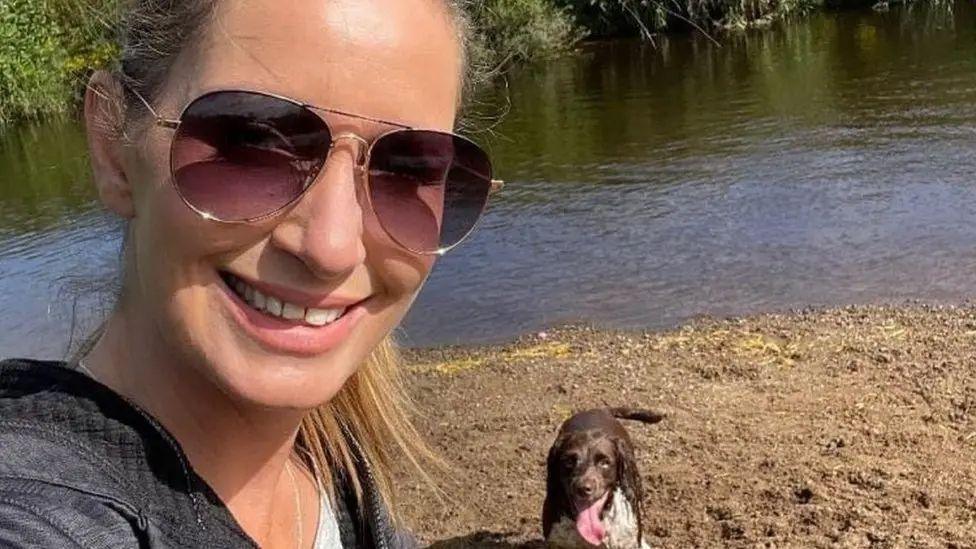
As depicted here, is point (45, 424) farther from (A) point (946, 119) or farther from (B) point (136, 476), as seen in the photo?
(A) point (946, 119)

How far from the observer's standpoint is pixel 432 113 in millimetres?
1516

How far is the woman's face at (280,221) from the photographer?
134cm

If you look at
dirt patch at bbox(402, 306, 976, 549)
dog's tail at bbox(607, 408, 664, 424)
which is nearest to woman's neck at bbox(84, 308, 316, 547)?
dirt patch at bbox(402, 306, 976, 549)

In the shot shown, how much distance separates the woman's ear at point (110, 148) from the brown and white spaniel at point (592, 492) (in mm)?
4677

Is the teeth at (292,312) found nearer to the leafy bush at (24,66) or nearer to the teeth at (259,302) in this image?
the teeth at (259,302)

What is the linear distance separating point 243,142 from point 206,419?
1.34 ft

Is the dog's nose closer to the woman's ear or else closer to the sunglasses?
the sunglasses

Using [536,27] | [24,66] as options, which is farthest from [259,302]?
[536,27]

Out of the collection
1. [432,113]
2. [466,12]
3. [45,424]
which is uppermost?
[466,12]

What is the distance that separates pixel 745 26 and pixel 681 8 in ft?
11.9

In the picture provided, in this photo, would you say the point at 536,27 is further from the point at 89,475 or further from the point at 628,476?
the point at 89,475

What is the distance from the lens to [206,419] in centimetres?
148

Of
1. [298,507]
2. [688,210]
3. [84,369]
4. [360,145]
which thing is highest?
[360,145]

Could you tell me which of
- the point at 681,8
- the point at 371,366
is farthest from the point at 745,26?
the point at 371,366
